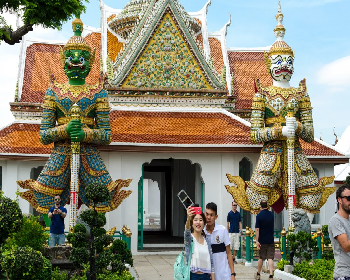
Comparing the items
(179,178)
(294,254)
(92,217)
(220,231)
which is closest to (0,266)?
(92,217)

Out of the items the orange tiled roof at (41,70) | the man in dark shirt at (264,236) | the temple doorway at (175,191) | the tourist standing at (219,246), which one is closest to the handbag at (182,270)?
the tourist standing at (219,246)

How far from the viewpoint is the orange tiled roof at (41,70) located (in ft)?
51.6

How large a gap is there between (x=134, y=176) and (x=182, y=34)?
4219mm

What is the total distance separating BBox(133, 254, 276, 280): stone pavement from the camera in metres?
9.71

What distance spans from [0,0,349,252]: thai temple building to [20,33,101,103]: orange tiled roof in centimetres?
3

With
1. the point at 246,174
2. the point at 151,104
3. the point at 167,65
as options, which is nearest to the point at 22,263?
the point at 151,104

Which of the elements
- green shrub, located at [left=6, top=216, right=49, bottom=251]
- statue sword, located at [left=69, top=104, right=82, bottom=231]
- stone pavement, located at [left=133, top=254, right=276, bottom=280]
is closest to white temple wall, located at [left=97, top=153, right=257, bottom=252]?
stone pavement, located at [left=133, top=254, right=276, bottom=280]

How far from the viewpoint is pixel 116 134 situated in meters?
13.0

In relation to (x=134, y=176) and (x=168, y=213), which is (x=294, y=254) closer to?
(x=134, y=176)

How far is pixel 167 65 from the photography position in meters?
14.5

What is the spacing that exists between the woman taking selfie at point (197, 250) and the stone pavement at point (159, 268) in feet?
13.5

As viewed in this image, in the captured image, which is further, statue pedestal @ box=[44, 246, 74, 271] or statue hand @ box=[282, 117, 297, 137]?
statue hand @ box=[282, 117, 297, 137]

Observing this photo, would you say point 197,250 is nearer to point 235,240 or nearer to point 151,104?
point 235,240

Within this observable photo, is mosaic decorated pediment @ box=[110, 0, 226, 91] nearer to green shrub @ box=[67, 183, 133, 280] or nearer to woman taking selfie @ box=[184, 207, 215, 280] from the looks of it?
green shrub @ box=[67, 183, 133, 280]
